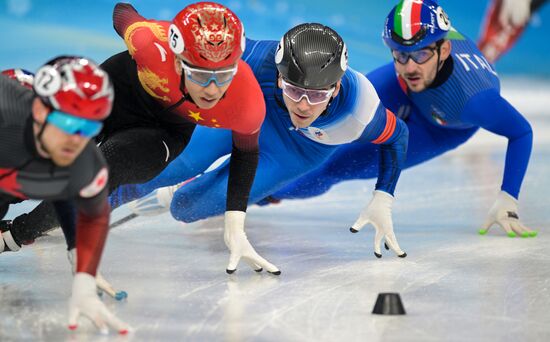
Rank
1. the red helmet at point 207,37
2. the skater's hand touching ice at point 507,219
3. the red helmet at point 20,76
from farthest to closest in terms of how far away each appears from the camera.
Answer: the skater's hand touching ice at point 507,219, the red helmet at point 20,76, the red helmet at point 207,37

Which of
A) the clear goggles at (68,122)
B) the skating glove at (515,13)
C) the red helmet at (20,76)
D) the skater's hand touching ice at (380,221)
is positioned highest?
the clear goggles at (68,122)

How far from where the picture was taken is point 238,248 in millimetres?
4559

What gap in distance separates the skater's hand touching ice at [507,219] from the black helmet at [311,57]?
1625 millimetres

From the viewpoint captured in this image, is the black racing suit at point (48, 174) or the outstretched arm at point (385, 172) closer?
the black racing suit at point (48, 174)

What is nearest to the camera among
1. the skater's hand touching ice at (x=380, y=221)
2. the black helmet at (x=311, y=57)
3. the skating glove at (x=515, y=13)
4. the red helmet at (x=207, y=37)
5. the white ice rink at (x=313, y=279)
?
the white ice rink at (x=313, y=279)

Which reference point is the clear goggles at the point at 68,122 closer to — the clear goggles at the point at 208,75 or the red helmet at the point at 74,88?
the red helmet at the point at 74,88

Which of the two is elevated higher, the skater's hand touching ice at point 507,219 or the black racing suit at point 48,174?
the black racing suit at point 48,174

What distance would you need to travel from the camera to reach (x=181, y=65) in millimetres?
4285

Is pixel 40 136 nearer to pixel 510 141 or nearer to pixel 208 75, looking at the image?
pixel 208 75

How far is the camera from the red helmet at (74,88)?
10.1 feet

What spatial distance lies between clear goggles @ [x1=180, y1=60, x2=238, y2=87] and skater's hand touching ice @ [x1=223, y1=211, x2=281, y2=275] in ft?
2.31

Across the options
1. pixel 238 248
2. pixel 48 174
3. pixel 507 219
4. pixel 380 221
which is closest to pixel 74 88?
pixel 48 174

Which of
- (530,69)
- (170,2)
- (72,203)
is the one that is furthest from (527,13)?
(72,203)

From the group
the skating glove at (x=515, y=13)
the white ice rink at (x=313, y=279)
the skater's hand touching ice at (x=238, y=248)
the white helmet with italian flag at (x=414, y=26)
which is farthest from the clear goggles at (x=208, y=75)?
the skating glove at (x=515, y=13)
